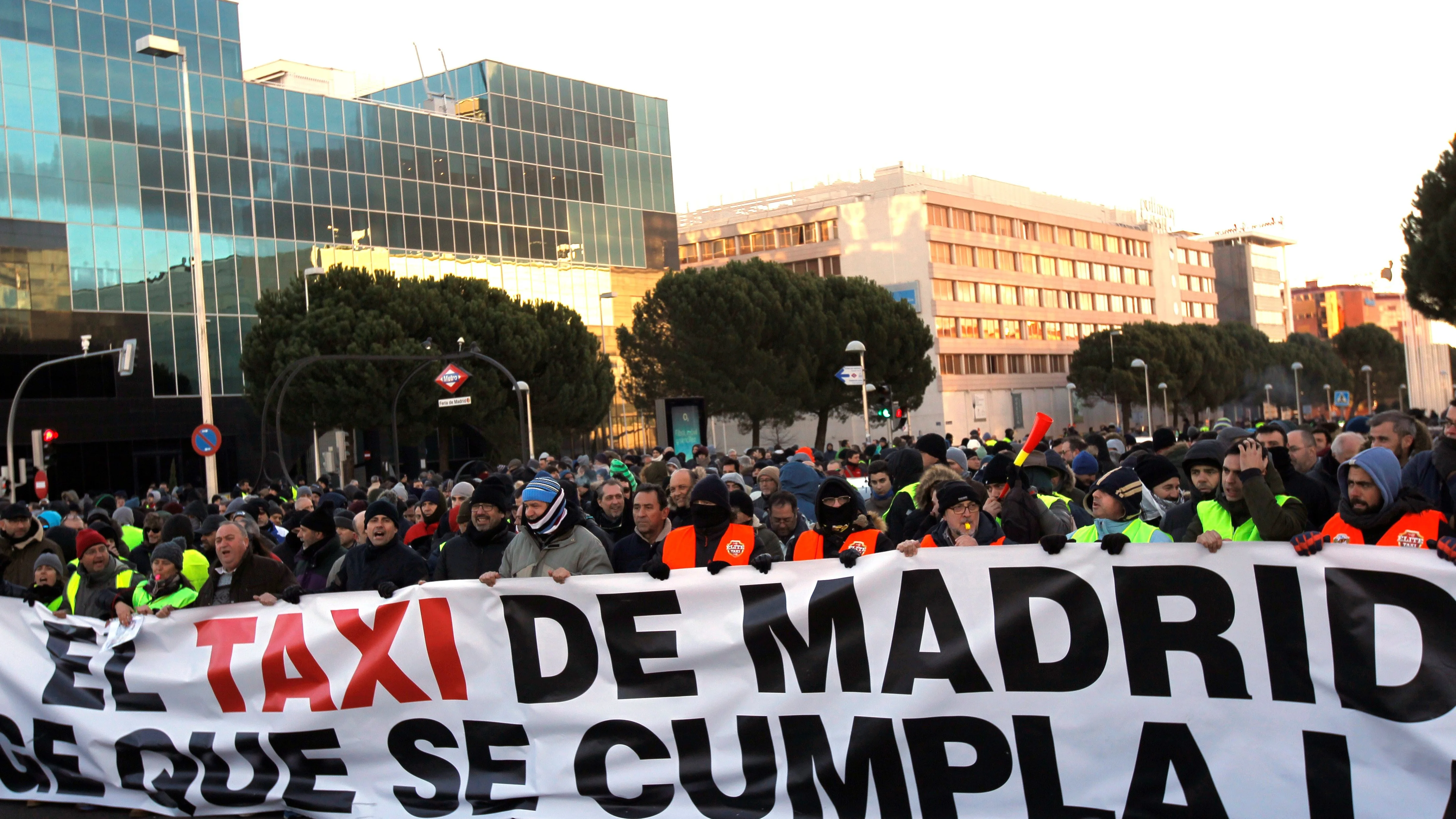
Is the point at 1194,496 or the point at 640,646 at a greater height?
the point at 1194,496

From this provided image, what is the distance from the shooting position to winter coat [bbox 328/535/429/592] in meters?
Answer: 6.88

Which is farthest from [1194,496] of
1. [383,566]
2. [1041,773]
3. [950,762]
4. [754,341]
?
[754,341]

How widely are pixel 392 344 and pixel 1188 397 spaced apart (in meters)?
63.6

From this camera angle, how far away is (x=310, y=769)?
634 centimetres

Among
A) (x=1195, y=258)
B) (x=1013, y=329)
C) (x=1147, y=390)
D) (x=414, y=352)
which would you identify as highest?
(x=1195, y=258)

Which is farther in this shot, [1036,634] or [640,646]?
[640,646]

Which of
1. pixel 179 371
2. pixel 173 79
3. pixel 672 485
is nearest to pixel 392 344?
pixel 179 371

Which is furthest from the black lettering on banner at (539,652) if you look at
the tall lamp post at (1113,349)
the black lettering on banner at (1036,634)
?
the tall lamp post at (1113,349)

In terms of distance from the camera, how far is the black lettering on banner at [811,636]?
5.46m

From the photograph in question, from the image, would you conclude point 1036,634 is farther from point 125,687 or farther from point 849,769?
point 125,687

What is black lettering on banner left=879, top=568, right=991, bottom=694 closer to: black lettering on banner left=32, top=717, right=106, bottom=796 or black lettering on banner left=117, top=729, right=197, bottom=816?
black lettering on banner left=117, top=729, right=197, bottom=816

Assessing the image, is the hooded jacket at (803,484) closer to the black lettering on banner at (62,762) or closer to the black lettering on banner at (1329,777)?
the black lettering on banner at (62,762)

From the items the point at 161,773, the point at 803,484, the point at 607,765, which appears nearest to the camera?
the point at 607,765

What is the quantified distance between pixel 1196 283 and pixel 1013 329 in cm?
3634
